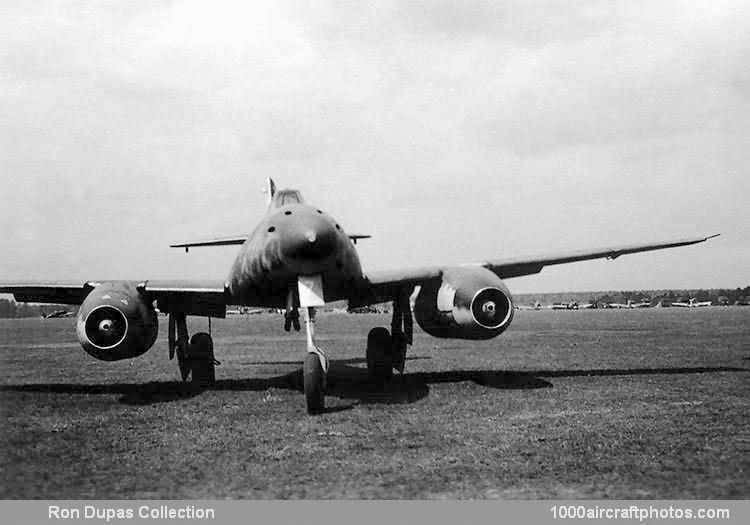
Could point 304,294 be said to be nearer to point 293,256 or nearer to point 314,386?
point 293,256

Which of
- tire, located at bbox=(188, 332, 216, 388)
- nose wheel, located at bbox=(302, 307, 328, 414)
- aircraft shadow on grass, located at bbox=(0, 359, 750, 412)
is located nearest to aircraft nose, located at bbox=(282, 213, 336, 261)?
nose wheel, located at bbox=(302, 307, 328, 414)

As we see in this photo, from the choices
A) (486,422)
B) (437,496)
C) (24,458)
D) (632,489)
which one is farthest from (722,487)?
(24,458)

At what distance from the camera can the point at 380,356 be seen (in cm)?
1438

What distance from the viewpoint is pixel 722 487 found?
20.1 ft

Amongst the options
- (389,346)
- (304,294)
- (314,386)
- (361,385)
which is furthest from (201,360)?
(314,386)

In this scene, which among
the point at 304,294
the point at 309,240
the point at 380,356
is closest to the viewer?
the point at 309,240

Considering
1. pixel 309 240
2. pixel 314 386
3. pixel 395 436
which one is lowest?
pixel 395 436

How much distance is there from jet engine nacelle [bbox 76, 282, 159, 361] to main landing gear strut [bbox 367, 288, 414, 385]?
16.9 ft

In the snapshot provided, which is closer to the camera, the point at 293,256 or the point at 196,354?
the point at 293,256

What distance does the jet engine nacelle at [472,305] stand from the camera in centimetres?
1184

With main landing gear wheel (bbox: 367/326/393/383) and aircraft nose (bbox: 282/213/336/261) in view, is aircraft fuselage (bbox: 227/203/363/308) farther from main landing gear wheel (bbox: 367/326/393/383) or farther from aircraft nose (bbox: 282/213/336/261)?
main landing gear wheel (bbox: 367/326/393/383)

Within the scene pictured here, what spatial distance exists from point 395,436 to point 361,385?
5.59 metres

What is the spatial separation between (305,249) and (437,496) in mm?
5074
